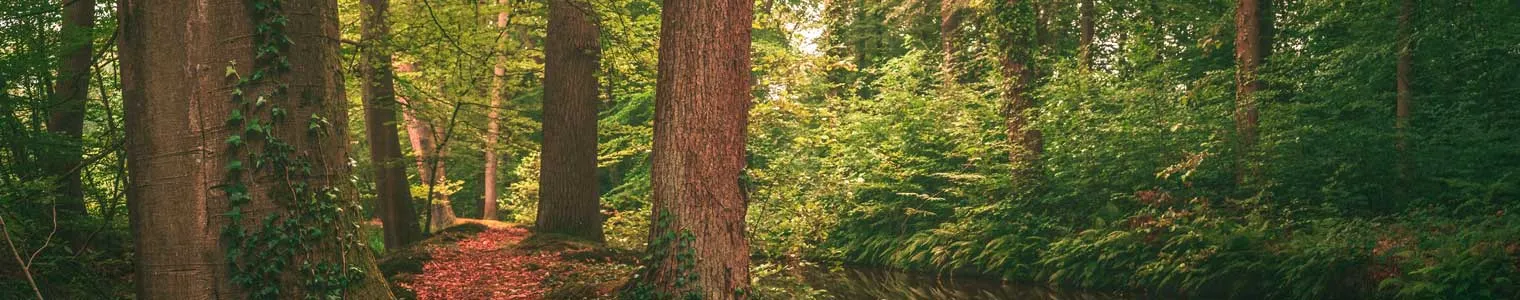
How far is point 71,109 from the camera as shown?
7098 millimetres

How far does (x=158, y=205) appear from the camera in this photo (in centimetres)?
495

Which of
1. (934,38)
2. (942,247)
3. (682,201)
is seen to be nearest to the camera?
(682,201)

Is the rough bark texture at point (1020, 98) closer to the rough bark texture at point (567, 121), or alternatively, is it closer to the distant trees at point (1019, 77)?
the distant trees at point (1019, 77)

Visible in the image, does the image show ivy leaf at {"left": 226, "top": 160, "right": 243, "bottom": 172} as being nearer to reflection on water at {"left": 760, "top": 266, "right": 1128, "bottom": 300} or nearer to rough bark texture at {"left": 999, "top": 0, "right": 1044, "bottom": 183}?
reflection on water at {"left": 760, "top": 266, "right": 1128, "bottom": 300}

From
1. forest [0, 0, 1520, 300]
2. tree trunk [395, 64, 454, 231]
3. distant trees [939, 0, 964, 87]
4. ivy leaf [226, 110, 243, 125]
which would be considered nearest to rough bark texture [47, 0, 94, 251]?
forest [0, 0, 1520, 300]

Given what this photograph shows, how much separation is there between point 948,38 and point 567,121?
449 inches

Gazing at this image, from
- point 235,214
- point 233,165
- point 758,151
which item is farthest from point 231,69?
point 758,151

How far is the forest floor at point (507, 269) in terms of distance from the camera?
816 centimetres

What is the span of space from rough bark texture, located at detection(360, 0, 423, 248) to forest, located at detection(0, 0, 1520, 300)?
6 cm

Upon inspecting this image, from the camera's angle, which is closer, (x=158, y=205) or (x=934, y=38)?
(x=158, y=205)

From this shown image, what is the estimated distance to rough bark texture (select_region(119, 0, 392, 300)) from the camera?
16.0 feet

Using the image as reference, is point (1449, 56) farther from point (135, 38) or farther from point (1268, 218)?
point (135, 38)

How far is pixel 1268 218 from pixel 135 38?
37.6ft

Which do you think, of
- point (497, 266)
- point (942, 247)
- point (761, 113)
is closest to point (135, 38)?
point (497, 266)
